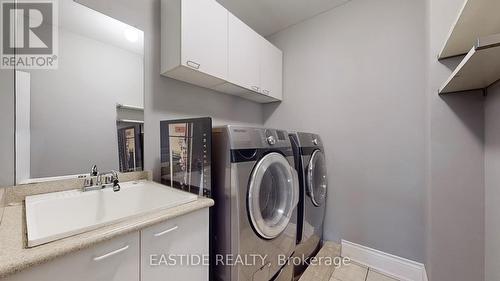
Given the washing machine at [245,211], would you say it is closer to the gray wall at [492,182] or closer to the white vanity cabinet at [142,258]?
the white vanity cabinet at [142,258]

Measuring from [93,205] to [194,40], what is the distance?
4.09ft

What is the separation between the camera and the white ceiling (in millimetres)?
1887

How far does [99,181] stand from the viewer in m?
1.21

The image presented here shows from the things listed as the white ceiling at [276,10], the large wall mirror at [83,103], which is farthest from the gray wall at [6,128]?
the white ceiling at [276,10]

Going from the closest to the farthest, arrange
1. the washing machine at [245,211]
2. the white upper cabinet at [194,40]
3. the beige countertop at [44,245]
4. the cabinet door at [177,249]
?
the beige countertop at [44,245]
the cabinet door at [177,249]
the washing machine at [245,211]
the white upper cabinet at [194,40]

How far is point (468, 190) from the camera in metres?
1.09

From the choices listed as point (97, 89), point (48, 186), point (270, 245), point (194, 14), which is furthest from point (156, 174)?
point (194, 14)

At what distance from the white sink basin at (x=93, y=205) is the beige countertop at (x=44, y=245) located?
29mm

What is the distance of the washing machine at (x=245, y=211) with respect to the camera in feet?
3.48

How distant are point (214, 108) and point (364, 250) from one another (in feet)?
6.52

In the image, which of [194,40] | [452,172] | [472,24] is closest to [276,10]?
[194,40]

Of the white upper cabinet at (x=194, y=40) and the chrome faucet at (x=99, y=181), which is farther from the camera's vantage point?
the white upper cabinet at (x=194, y=40)

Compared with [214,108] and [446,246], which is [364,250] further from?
[214,108]

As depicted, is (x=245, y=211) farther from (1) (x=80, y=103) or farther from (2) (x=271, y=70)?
(2) (x=271, y=70)
